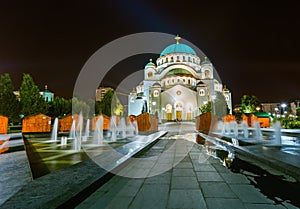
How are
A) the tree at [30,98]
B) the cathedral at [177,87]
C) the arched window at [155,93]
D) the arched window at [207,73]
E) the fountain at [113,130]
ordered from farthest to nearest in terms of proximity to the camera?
1. the arched window at [207,73]
2. the arched window at [155,93]
3. the cathedral at [177,87]
4. the tree at [30,98]
5. the fountain at [113,130]

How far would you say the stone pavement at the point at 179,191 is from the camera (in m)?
2.49

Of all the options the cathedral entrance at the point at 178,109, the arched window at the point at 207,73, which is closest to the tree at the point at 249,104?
the arched window at the point at 207,73

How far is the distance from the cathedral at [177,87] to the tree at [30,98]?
19.7m

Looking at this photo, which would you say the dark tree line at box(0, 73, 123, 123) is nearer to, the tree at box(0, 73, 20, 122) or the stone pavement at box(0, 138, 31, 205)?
the tree at box(0, 73, 20, 122)

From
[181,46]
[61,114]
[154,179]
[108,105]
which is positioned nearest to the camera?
[154,179]

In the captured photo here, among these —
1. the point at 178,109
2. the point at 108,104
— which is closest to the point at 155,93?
the point at 178,109

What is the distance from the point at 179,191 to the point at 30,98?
111 ft

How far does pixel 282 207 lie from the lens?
7.84 ft

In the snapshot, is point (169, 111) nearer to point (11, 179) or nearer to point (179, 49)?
point (179, 49)

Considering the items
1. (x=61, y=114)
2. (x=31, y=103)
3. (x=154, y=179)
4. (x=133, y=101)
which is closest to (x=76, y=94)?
(x=61, y=114)

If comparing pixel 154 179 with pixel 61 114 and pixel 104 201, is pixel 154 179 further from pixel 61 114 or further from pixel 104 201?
pixel 61 114

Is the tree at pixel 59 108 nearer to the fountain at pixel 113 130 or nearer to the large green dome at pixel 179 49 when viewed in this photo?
the fountain at pixel 113 130

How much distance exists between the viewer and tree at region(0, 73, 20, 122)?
25.3 metres

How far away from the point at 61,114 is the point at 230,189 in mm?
45346
